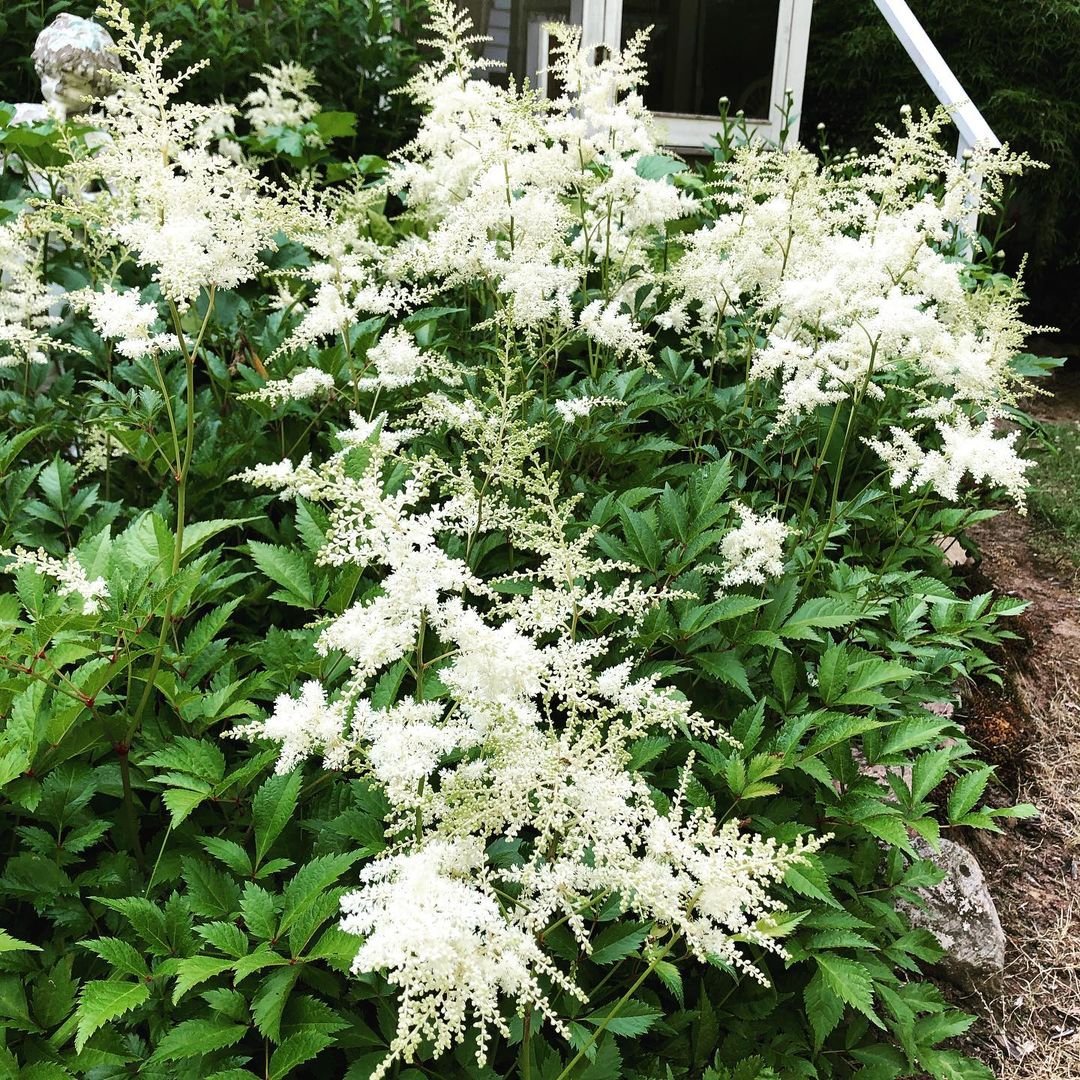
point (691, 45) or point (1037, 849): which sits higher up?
point (691, 45)

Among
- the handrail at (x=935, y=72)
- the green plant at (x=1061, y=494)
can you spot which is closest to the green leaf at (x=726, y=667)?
the green plant at (x=1061, y=494)

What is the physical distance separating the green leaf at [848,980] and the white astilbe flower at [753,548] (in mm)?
661

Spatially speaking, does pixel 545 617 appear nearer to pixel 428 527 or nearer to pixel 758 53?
pixel 428 527

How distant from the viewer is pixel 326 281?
2.10 m

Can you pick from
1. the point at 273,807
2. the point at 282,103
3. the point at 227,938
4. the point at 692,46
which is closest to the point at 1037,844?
the point at 273,807

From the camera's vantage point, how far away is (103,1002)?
110 cm

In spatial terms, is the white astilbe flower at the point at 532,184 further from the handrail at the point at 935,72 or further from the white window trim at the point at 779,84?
the white window trim at the point at 779,84

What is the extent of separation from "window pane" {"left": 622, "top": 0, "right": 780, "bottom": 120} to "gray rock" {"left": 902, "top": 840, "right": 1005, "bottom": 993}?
16.7 ft

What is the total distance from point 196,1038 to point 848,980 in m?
0.88

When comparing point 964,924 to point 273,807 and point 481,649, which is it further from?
point 481,649

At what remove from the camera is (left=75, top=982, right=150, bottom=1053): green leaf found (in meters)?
1.06

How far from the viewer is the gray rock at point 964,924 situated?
2182mm

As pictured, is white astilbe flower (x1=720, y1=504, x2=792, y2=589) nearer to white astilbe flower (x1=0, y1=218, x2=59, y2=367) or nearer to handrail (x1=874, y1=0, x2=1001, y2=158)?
white astilbe flower (x1=0, y1=218, x2=59, y2=367)

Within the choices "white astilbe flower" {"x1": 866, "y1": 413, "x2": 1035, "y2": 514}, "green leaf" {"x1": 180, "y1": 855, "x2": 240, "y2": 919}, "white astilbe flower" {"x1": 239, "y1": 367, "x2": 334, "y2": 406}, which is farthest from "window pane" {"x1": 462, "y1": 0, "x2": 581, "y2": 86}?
"green leaf" {"x1": 180, "y1": 855, "x2": 240, "y2": 919}
